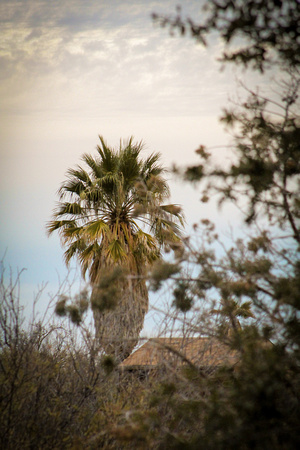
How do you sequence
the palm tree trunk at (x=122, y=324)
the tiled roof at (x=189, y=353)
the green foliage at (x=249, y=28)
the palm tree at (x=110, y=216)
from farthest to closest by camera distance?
the palm tree at (x=110, y=216), the palm tree trunk at (x=122, y=324), the tiled roof at (x=189, y=353), the green foliage at (x=249, y=28)

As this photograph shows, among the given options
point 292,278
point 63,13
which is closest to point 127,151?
point 63,13

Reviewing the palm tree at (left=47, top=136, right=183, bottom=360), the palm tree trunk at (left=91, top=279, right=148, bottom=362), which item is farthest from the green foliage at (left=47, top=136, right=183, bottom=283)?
the palm tree trunk at (left=91, top=279, right=148, bottom=362)

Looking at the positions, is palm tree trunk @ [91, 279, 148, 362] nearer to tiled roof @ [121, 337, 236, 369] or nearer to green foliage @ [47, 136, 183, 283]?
tiled roof @ [121, 337, 236, 369]

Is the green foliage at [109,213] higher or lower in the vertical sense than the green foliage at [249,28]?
higher

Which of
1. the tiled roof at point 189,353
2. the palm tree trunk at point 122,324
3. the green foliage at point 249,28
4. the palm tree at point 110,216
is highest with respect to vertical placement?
the palm tree at point 110,216

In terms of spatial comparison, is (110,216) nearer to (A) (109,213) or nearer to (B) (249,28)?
(A) (109,213)

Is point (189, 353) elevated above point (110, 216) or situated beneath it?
situated beneath

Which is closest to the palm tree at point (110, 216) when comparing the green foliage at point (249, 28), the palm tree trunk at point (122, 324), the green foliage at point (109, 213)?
the green foliage at point (109, 213)

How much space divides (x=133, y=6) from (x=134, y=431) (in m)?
7.77

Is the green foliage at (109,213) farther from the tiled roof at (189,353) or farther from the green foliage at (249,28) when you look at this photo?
the green foliage at (249,28)

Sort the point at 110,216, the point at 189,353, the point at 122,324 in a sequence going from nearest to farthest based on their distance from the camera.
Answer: the point at 189,353
the point at 122,324
the point at 110,216

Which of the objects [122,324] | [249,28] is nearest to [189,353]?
[122,324]

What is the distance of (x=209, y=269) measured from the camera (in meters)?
4.93

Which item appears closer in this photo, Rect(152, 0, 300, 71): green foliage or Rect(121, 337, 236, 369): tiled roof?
Rect(152, 0, 300, 71): green foliage
